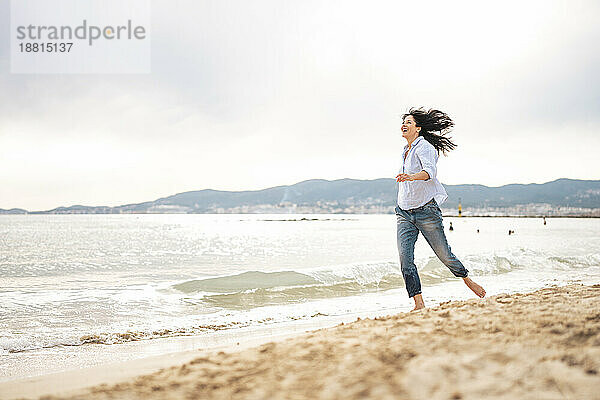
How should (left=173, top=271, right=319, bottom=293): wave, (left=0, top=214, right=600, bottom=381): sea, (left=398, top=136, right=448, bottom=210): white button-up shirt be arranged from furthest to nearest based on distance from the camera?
(left=173, top=271, right=319, bottom=293): wave, (left=398, top=136, right=448, bottom=210): white button-up shirt, (left=0, top=214, right=600, bottom=381): sea

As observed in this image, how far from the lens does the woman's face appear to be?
5930mm

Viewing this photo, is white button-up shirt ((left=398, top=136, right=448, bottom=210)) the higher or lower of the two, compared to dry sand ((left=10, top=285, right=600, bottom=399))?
higher

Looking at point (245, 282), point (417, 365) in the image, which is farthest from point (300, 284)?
point (417, 365)

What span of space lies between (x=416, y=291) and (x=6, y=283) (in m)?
12.1

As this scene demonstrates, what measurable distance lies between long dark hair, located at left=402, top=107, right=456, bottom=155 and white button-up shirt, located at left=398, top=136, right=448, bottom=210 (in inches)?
12.2

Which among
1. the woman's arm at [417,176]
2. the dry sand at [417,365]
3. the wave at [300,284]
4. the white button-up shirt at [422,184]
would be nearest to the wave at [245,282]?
the wave at [300,284]

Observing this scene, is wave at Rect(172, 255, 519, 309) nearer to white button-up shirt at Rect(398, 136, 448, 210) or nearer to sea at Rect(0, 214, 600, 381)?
sea at Rect(0, 214, 600, 381)

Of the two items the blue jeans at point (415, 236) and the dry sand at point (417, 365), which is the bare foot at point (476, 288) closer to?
the blue jeans at point (415, 236)

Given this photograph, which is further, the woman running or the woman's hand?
the woman running

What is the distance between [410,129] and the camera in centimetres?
593

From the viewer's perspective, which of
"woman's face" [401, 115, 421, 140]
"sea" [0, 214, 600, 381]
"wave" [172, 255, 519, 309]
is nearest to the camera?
"sea" [0, 214, 600, 381]

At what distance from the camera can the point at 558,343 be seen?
292 centimetres

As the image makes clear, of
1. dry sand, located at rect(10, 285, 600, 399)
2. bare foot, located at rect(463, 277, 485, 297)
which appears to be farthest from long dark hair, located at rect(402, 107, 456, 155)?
dry sand, located at rect(10, 285, 600, 399)

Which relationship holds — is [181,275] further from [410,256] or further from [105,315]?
[410,256]
